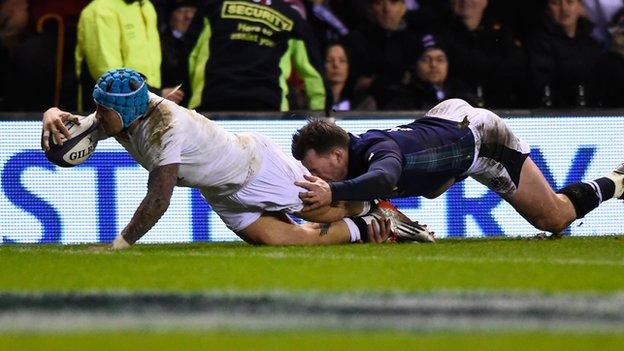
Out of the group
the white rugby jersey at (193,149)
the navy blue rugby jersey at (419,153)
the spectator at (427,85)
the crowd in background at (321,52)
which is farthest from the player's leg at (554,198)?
the spectator at (427,85)

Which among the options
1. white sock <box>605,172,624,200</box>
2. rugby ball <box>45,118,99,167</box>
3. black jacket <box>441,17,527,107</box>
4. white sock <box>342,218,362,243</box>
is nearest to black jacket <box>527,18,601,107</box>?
black jacket <box>441,17,527,107</box>

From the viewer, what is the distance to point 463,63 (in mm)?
12625

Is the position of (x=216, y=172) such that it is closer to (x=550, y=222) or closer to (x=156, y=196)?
(x=156, y=196)

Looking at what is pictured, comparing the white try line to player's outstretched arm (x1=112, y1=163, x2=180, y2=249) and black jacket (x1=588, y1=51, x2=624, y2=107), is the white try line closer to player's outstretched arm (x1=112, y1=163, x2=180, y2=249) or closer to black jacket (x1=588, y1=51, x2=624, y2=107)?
player's outstretched arm (x1=112, y1=163, x2=180, y2=249)

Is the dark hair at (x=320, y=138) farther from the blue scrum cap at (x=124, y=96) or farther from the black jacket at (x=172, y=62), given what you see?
the black jacket at (x=172, y=62)

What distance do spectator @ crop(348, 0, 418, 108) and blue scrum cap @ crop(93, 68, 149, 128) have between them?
Answer: 14.7 ft

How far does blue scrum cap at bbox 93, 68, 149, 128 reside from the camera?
26.5 ft

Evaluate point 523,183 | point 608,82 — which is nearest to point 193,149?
point 523,183

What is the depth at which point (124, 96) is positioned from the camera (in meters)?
8.09

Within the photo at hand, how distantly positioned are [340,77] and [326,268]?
5.28 metres

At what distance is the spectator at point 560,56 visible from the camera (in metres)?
12.7

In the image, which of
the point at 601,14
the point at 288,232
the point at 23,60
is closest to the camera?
the point at 288,232

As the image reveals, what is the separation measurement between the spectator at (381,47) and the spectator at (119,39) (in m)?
2.06

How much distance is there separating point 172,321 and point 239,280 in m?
1.41
